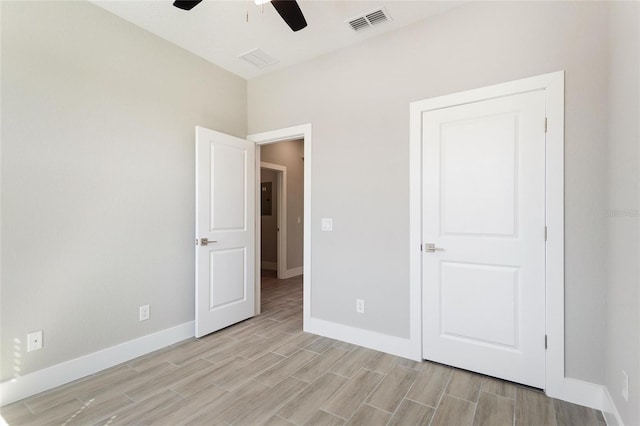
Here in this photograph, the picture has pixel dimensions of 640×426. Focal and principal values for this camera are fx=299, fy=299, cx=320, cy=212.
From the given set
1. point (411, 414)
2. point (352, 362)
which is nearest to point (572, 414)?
point (411, 414)

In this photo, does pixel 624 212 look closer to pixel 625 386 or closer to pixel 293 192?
pixel 625 386

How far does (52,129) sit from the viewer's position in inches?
84.6

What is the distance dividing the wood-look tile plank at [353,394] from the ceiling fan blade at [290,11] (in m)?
2.53

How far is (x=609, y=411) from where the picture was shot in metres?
1.71

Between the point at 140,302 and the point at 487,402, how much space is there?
2823 mm

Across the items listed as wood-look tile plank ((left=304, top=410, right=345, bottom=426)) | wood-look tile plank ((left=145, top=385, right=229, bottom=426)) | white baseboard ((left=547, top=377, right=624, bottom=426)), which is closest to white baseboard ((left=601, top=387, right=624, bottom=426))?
white baseboard ((left=547, top=377, right=624, bottom=426))

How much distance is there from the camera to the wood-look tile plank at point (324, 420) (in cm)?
175

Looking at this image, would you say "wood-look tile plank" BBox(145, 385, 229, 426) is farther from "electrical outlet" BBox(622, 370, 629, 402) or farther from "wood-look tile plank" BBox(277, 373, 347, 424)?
"electrical outlet" BBox(622, 370, 629, 402)

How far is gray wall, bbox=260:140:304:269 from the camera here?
19.2 feet

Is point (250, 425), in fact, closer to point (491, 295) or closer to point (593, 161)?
point (491, 295)

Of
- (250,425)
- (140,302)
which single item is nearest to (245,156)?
(140,302)

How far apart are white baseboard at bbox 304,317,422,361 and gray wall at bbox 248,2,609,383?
0.07 meters

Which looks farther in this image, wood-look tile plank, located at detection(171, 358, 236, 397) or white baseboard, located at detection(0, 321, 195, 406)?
wood-look tile plank, located at detection(171, 358, 236, 397)

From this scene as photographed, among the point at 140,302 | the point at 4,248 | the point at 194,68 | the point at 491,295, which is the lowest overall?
the point at 140,302
